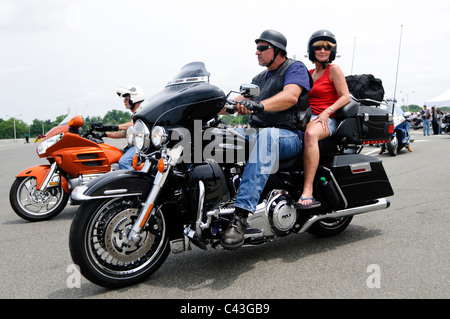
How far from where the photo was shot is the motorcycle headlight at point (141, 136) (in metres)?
3.06

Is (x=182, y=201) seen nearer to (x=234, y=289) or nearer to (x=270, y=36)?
(x=234, y=289)

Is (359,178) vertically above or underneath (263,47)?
underneath

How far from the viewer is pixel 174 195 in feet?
10.7

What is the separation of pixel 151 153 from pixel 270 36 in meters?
1.58

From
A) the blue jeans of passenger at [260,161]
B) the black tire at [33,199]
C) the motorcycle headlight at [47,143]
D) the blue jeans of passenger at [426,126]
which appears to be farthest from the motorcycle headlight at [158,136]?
the blue jeans of passenger at [426,126]

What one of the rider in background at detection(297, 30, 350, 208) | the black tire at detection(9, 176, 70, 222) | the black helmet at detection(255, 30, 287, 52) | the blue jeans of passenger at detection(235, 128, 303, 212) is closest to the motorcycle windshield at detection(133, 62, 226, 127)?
the blue jeans of passenger at detection(235, 128, 303, 212)

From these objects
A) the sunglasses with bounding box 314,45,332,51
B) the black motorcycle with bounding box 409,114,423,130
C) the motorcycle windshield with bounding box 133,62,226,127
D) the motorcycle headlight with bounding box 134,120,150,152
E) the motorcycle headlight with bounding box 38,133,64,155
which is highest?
the sunglasses with bounding box 314,45,332,51

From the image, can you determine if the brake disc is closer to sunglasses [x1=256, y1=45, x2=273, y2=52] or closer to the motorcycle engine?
the motorcycle engine

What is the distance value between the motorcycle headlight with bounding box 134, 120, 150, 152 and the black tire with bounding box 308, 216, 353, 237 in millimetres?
2069

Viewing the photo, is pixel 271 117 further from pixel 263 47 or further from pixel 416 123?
pixel 416 123

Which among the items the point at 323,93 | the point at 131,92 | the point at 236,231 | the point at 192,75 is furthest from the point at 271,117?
the point at 131,92

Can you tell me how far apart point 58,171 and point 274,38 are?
3.91 meters

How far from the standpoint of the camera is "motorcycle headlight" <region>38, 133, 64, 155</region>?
5.88 metres
